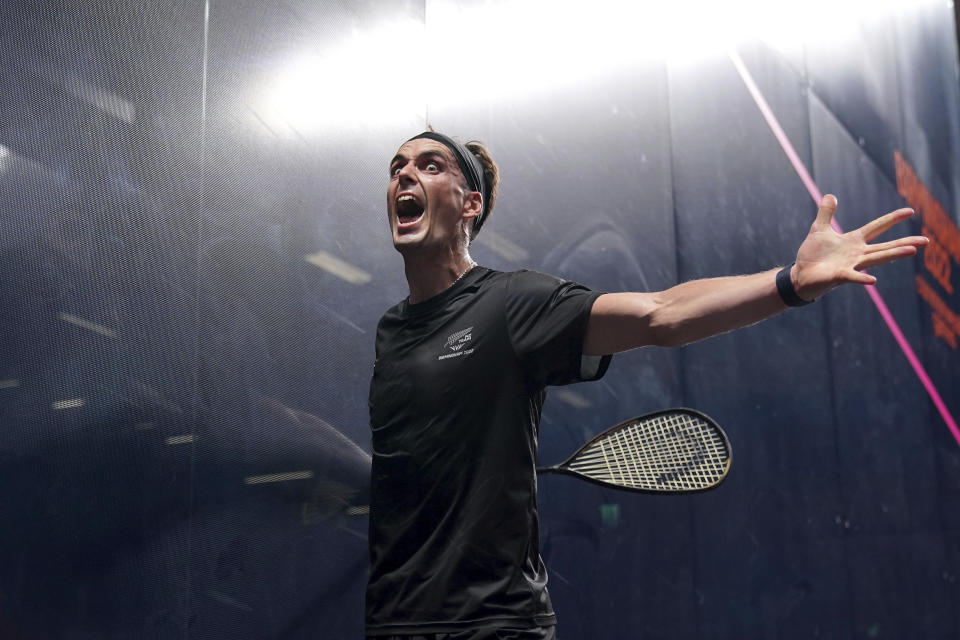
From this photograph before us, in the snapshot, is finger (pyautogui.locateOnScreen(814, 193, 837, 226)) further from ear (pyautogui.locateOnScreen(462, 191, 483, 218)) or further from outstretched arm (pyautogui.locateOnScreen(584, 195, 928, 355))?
ear (pyautogui.locateOnScreen(462, 191, 483, 218))

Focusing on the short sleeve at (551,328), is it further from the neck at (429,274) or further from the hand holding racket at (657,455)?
the hand holding racket at (657,455)

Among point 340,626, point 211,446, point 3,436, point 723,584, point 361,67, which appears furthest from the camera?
point 723,584

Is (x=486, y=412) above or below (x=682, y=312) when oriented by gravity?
below

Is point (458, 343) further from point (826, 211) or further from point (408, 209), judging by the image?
point (826, 211)

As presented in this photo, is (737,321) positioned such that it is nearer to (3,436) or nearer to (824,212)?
(824,212)

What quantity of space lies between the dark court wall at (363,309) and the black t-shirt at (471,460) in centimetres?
41

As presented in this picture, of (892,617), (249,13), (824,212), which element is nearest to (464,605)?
(824,212)

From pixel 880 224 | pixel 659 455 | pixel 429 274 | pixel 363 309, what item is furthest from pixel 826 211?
pixel 363 309

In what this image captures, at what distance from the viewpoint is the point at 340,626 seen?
6.31 ft

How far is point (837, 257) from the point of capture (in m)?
1.21

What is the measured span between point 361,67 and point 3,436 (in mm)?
1197

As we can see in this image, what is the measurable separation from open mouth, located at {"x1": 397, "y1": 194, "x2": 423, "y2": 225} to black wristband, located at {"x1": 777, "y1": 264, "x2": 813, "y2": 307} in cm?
76

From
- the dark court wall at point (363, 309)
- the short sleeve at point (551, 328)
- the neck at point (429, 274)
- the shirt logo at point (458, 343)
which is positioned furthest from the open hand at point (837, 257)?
the dark court wall at point (363, 309)

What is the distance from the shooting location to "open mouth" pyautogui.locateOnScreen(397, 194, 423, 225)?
5.83ft
